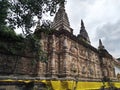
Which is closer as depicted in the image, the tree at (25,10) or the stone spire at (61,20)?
the tree at (25,10)

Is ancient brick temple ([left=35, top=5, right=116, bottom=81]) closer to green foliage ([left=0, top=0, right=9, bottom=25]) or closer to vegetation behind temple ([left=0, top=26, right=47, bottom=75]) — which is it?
→ vegetation behind temple ([left=0, top=26, right=47, bottom=75])

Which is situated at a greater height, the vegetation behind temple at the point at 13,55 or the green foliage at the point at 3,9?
the green foliage at the point at 3,9

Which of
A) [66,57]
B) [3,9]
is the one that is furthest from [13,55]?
[3,9]

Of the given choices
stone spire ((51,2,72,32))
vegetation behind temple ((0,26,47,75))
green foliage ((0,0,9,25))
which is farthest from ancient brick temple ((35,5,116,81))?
green foliage ((0,0,9,25))

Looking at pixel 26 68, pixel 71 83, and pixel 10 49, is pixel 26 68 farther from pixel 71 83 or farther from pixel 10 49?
pixel 71 83

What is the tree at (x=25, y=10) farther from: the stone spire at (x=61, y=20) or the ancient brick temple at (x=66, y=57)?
the stone spire at (x=61, y=20)

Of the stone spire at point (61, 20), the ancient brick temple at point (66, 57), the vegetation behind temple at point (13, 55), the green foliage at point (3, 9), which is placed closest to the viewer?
the green foliage at point (3, 9)

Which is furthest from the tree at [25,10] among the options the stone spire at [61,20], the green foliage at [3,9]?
the stone spire at [61,20]

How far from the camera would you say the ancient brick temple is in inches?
677

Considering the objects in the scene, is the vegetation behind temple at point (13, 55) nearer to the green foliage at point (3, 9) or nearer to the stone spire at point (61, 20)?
the green foliage at point (3, 9)

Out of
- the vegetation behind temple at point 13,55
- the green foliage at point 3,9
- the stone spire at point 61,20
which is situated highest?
the stone spire at point 61,20

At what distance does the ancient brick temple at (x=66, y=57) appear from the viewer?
56.4 ft

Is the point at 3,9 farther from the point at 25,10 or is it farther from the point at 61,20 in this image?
the point at 61,20

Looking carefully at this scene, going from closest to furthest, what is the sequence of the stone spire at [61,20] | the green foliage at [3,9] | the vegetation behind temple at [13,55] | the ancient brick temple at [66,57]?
the green foliage at [3,9], the vegetation behind temple at [13,55], the ancient brick temple at [66,57], the stone spire at [61,20]
